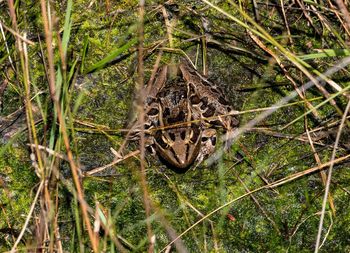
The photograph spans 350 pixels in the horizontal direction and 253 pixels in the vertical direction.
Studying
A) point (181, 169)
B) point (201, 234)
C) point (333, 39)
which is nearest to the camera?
point (201, 234)

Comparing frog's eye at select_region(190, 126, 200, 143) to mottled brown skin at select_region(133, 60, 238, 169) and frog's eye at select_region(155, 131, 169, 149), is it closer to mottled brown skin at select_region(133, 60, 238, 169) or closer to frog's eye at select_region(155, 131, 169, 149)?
mottled brown skin at select_region(133, 60, 238, 169)

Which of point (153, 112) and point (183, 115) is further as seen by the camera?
point (153, 112)

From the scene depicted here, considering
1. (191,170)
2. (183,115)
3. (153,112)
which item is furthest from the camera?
(153,112)

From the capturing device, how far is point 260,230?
378cm

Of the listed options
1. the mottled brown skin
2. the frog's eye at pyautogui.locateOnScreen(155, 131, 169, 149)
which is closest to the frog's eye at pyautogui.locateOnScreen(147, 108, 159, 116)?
the mottled brown skin

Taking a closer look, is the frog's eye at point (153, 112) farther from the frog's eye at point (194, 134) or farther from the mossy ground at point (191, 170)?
the frog's eye at point (194, 134)

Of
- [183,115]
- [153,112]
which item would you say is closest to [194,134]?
[183,115]

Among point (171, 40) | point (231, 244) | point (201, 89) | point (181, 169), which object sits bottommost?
point (231, 244)

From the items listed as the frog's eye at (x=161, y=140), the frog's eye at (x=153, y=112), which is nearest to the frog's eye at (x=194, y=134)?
the frog's eye at (x=161, y=140)

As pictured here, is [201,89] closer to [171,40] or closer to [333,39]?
[171,40]

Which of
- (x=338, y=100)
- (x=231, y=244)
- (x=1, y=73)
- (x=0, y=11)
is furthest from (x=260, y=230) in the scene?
(x=0, y=11)

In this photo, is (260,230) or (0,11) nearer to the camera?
(260,230)

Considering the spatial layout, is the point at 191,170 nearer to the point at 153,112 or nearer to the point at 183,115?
the point at 183,115

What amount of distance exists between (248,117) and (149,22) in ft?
2.83
